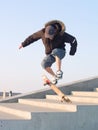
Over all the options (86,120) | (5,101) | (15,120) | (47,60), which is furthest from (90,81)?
(15,120)

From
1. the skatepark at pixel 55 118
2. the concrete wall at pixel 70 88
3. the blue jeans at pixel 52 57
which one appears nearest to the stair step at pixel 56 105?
the skatepark at pixel 55 118

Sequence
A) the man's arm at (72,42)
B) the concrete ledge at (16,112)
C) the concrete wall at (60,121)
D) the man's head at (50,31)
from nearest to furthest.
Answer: the concrete wall at (60,121)
the concrete ledge at (16,112)
the man's head at (50,31)
the man's arm at (72,42)

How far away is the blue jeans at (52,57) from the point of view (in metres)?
7.38

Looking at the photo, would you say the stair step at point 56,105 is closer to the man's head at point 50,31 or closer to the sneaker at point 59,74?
the sneaker at point 59,74

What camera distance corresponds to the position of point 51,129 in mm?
6387

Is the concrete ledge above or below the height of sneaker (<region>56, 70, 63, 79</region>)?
below

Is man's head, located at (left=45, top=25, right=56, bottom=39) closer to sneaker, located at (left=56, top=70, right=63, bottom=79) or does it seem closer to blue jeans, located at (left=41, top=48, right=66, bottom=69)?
blue jeans, located at (left=41, top=48, right=66, bottom=69)

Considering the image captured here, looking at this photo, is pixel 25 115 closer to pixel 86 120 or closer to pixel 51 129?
pixel 51 129

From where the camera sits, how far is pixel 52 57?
7496 mm

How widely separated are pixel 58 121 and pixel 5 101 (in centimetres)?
337

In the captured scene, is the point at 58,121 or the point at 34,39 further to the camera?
the point at 34,39

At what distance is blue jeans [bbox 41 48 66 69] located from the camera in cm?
738

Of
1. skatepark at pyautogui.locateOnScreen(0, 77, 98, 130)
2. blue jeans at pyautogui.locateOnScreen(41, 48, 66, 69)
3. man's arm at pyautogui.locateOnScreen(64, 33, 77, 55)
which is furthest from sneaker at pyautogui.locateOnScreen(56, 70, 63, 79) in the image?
skatepark at pyautogui.locateOnScreen(0, 77, 98, 130)

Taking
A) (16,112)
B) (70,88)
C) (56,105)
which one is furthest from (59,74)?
(70,88)
